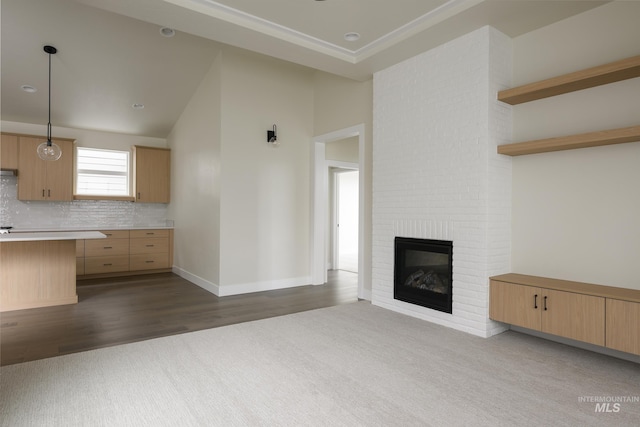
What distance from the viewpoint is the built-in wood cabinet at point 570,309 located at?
251 centimetres

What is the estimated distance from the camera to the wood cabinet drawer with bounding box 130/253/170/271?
6.60 metres

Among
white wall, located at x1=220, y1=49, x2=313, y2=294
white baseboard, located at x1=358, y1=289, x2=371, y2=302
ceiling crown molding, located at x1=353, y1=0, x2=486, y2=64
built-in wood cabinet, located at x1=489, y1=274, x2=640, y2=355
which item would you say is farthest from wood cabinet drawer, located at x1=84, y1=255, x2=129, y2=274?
built-in wood cabinet, located at x1=489, y1=274, x2=640, y2=355

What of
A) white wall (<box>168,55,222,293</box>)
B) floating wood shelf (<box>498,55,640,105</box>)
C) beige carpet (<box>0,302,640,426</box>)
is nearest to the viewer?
beige carpet (<box>0,302,640,426</box>)

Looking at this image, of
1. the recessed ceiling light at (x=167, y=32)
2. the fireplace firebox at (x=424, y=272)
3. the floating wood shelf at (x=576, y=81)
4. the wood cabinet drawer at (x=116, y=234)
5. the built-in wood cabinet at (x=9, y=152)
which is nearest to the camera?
the floating wood shelf at (x=576, y=81)

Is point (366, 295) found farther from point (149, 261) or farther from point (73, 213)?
point (73, 213)

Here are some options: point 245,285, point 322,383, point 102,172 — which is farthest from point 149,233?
point 322,383

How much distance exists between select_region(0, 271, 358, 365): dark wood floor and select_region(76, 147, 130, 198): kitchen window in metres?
1.94

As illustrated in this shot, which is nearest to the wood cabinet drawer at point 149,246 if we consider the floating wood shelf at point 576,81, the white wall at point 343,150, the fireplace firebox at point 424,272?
the white wall at point 343,150

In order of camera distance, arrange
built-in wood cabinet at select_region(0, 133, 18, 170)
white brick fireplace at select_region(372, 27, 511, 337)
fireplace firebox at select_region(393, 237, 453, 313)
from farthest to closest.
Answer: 1. built-in wood cabinet at select_region(0, 133, 18, 170)
2. fireplace firebox at select_region(393, 237, 453, 313)
3. white brick fireplace at select_region(372, 27, 511, 337)

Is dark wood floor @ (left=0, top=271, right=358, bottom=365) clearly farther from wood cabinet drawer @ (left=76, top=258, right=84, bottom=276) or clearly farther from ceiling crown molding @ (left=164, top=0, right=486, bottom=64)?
ceiling crown molding @ (left=164, top=0, right=486, bottom=64)

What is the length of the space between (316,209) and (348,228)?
20.3 ft

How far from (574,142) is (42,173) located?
7.39 metres

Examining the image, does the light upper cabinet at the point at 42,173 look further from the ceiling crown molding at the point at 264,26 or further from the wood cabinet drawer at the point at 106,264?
the ceiling crown molding at the point at 264,26

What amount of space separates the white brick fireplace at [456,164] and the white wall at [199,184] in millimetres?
2404
